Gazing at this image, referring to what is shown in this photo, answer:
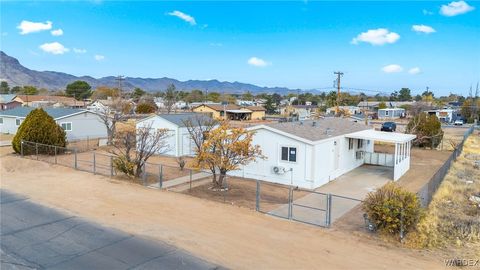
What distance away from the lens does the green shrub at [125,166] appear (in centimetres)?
1895

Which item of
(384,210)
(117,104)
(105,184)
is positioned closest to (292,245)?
(384,210)

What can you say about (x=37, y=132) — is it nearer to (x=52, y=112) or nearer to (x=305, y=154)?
(x=52, y=112)

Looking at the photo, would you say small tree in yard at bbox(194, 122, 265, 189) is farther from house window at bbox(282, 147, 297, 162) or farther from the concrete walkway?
house window at bbox(282, 147, 297, 162)

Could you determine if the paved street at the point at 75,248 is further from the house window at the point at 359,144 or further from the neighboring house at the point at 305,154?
the house window at the point at 359,144

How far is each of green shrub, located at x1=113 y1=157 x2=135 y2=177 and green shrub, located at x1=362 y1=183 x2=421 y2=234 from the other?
1236cm

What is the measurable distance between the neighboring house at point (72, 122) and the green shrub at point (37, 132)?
24.7 feet

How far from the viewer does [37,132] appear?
25969 millimetres

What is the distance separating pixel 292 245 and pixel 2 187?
47.6 feet

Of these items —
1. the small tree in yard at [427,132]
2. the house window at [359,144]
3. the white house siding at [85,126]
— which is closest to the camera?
the house window at [359,144]

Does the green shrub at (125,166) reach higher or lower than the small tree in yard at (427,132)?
lower

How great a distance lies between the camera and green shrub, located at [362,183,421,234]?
11.1 metres

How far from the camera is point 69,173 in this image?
67.3 ft

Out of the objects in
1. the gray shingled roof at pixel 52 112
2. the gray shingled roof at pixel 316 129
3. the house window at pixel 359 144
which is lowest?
the house window at pixel 359 144

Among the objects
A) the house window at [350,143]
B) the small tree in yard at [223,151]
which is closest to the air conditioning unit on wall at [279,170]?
the small tree in yard at [223,151]
